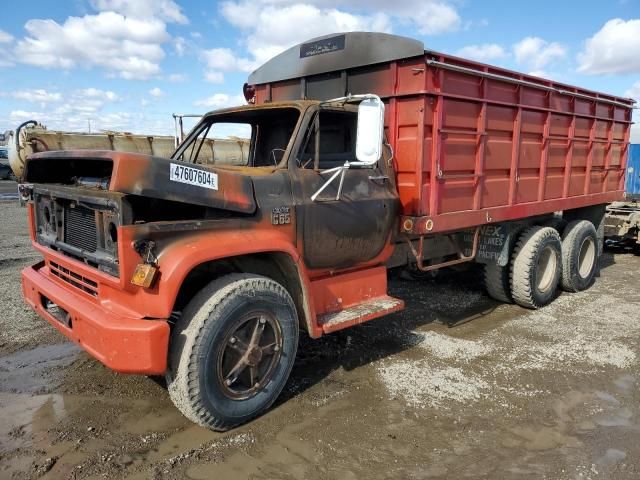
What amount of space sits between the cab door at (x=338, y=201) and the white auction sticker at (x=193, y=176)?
2.31 feet

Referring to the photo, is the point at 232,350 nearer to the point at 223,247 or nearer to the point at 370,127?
the point at 223,247

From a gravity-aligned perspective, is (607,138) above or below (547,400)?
above

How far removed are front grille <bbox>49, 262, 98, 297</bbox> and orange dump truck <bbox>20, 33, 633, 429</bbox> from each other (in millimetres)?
21

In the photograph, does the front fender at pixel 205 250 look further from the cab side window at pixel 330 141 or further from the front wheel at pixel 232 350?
the cab side window at pixel 330 141

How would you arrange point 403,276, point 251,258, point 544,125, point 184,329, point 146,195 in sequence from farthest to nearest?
1. point 403,276
2. point 544,125
3. point 251,258
4. point 184,329
5. point 146,195

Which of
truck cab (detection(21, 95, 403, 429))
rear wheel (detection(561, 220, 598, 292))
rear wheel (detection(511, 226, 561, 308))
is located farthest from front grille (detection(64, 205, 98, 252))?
rear wheel (detection(561, 220, 598, 292))

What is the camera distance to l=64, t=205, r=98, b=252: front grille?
3.23 meters

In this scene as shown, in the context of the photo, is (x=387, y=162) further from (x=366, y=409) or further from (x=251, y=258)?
(x=366, y=409)

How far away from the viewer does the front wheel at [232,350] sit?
3.00 meters

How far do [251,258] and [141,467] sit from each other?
1.45m

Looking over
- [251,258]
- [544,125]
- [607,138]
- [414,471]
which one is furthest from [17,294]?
[607,138]

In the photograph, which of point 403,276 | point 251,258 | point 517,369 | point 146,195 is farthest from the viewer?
point 403,276

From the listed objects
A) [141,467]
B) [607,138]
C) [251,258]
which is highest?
[607,138]

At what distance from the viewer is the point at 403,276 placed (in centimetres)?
705
